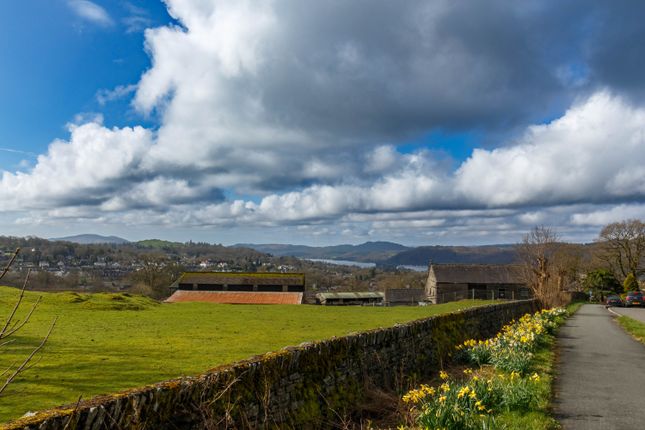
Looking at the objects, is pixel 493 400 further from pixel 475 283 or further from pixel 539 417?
pixel 475 283

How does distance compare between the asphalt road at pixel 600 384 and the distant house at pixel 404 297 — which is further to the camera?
the distant house at pixel 404 297

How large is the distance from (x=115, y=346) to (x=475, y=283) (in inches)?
2706

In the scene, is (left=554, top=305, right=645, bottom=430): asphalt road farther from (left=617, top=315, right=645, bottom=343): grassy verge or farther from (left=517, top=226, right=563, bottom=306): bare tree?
(left=517, top=226, right=563, bottom=306): bare tree

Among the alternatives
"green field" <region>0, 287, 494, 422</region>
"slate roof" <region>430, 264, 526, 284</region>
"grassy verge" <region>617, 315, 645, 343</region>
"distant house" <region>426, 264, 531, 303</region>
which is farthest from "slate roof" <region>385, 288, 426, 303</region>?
"green field" <region>0, 287, 494, 422</region>

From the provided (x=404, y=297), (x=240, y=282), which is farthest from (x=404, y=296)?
(x=240, y=282)

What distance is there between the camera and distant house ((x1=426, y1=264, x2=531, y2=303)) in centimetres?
7506

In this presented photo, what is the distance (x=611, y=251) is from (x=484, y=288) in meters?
19.3

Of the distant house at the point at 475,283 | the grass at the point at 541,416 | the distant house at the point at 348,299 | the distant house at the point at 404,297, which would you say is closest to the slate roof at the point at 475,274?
the distant house at the point at 475,283

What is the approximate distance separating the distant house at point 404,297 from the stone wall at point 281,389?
223 ft

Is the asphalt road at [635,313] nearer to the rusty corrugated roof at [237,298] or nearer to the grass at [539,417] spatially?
the grass at [539,417]

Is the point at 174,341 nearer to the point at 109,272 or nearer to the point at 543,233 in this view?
the point at 543,233

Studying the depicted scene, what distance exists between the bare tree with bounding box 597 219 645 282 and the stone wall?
7010cm

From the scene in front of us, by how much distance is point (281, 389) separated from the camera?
24.7 feet

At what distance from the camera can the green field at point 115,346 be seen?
33.4 feet
